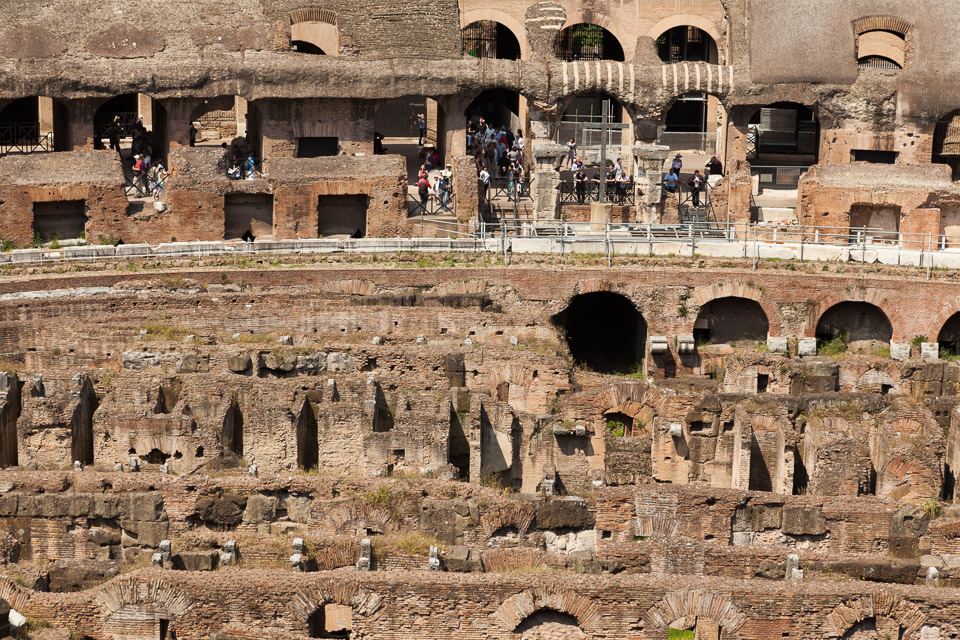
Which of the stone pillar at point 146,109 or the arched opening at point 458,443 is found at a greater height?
the stone pillar at point 146,109

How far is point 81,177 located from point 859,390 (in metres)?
19.7

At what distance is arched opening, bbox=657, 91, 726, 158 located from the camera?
173 ft

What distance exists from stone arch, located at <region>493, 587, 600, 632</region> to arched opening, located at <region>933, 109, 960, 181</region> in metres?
30.0

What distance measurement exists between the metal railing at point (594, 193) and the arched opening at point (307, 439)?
1776 centimetres

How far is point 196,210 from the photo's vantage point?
145 feet

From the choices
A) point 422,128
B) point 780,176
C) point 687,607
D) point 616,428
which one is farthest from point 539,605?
point 422,128

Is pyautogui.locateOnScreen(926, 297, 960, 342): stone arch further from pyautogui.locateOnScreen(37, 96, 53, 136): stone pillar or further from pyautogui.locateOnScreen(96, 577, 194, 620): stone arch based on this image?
pyautogui.locateOnScreen(37, 96, 53, 136): stone pillar

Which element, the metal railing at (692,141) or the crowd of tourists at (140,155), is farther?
the metal railing at (692,141)

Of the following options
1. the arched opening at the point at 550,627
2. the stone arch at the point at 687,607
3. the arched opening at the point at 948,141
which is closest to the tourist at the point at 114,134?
the arched opening at the point at 948,141

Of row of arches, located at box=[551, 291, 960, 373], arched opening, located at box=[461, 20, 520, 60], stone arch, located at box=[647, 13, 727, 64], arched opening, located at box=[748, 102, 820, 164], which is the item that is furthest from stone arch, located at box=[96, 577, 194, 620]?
arched opening, located at box=[461, 20, 520, 60]

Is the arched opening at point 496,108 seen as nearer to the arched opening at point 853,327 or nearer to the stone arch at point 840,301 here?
the arched opening at point 853,327

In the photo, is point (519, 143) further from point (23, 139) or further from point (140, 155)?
point (23, 139)

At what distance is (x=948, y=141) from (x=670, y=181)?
7742 millimetres

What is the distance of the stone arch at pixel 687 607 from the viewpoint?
21750 millimetres
